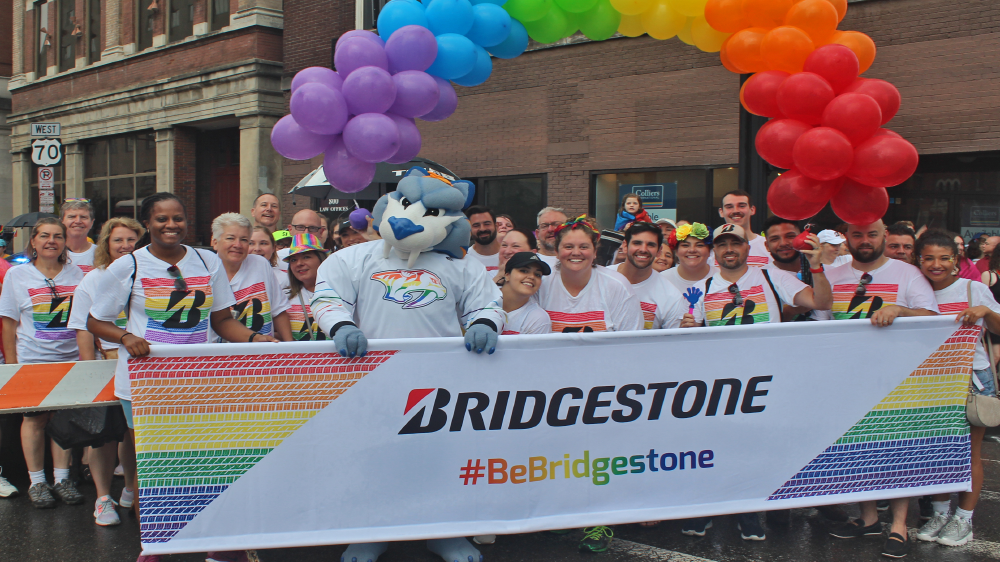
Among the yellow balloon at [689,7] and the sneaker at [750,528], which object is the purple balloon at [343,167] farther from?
the sneaker at [750,528]

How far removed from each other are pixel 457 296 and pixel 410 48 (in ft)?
6.19

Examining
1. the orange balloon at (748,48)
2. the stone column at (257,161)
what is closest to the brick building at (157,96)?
the stone column at (257,161)

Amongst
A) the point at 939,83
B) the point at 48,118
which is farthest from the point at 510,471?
the point at 48,118

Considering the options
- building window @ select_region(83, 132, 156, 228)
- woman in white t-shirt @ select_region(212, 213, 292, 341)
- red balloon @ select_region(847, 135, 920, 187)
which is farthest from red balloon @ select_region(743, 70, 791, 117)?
building window @ select_region(83, 132, 156, 228)

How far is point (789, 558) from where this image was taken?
13.3 ft

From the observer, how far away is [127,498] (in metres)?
4.69

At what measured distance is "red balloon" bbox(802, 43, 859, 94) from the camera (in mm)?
4555

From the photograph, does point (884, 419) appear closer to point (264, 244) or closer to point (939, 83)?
point (264, 244)

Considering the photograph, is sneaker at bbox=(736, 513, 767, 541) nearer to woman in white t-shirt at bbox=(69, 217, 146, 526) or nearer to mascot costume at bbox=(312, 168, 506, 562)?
mascot costume at bbox=(312, 168, 506, 562)

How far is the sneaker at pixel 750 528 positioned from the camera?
4.26 m

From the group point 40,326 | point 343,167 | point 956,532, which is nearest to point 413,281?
point 343,167

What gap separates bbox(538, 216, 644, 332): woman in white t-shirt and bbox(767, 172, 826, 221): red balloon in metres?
1.08

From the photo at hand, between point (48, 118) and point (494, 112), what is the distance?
51.8 feet

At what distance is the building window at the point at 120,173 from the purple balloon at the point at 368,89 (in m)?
16.2
